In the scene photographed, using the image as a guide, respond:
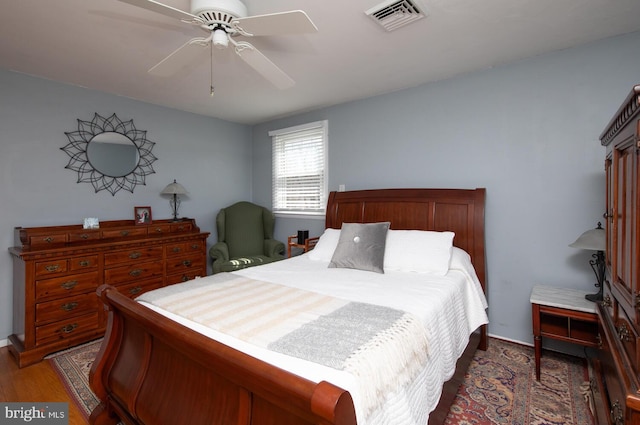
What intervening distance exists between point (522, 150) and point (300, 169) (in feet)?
8.36

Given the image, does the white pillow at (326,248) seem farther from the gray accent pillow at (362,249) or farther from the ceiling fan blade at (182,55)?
the ceiling fan blade at (182,55)

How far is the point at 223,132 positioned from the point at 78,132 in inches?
69.0

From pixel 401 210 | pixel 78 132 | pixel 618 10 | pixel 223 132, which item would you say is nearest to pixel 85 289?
pixel 78 132

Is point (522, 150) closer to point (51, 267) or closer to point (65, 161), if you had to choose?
point (51, 267)

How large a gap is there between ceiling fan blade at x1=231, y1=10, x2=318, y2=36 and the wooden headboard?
77.6 inches

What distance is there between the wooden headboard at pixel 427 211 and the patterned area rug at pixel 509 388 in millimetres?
623

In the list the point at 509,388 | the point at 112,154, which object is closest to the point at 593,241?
the point at 509,388

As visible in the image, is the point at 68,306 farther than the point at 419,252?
Yes

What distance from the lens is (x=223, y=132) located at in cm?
445

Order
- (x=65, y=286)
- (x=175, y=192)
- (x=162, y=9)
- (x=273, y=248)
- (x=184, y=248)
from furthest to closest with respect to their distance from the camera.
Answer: (x=273, y=248)
(x=175, y=192)
(x=184, y=248)
(x=65, y=286)
(x=162, y=9)

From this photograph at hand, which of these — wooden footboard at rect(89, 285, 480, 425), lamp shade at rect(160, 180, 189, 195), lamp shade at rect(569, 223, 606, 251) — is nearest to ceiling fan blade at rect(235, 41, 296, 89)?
wooden footboard at rect(89, 285, 480, 425)

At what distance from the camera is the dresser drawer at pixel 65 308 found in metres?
2.51

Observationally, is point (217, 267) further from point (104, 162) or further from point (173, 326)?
point (173, 326)

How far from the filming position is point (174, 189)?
363 cm
